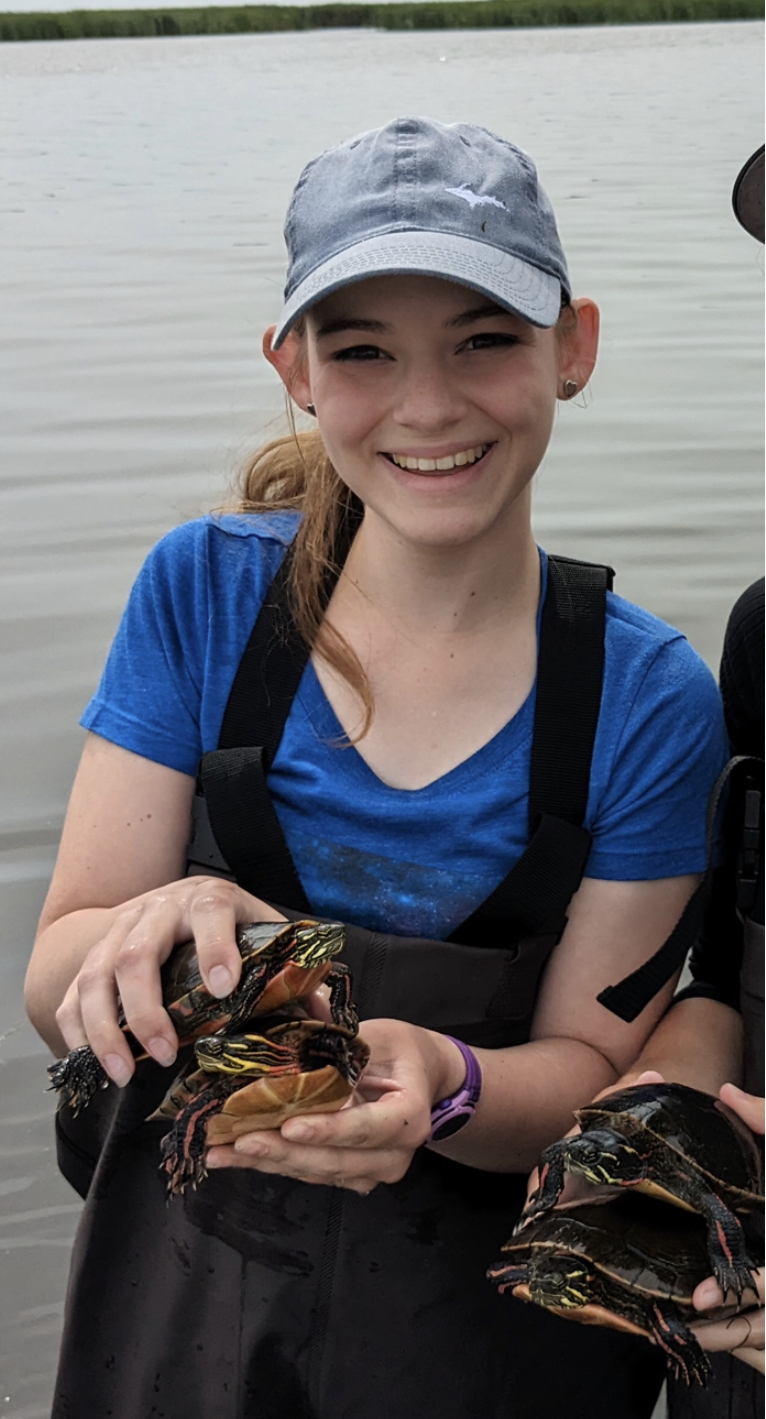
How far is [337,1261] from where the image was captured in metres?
2.27

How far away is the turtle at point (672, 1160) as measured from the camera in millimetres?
1975

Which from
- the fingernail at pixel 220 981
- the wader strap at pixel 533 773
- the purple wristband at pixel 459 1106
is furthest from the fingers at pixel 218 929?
the purple wristband at pixel 459 1106

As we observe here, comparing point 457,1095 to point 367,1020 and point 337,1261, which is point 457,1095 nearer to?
point 367,1020

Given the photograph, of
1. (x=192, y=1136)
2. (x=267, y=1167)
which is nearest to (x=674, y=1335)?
(x=267, y=1167)

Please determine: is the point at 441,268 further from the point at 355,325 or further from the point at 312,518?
the point at 312,518

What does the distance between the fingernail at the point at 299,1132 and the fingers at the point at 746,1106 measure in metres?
0.60

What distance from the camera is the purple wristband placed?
2.16m

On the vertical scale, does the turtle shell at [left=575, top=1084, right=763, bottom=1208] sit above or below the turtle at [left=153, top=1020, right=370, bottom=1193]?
below

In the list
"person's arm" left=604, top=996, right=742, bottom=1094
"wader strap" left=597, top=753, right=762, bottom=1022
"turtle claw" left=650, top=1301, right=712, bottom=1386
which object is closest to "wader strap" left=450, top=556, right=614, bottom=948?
"wader strap" left=597, top=753, right=762, bottom=1022

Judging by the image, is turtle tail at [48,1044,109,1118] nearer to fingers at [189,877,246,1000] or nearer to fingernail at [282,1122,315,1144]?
fingers at [189,877,246,1000]

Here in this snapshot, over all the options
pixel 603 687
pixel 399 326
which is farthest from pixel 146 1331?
pixel 399 326

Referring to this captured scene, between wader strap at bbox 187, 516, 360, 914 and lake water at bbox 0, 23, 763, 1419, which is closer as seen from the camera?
wader strap at bbox 187, 516, 360, 914

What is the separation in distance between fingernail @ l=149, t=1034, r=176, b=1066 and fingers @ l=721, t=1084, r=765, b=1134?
30.0 inches

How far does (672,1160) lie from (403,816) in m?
0.65
